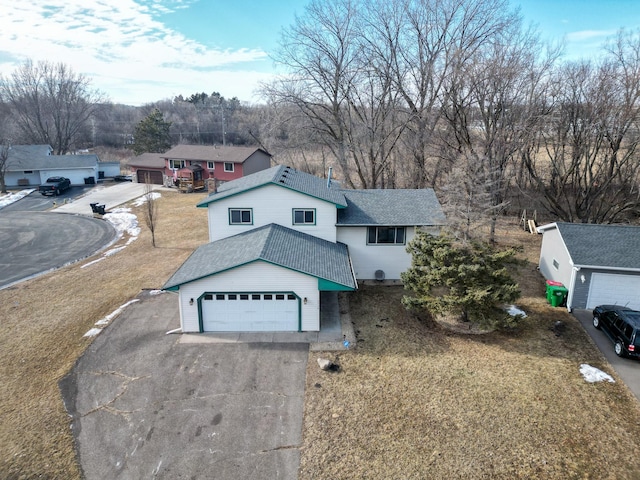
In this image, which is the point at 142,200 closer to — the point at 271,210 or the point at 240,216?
the point at 240,216

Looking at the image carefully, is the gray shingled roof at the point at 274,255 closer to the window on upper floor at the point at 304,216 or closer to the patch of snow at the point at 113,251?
the window on upper floor at the point at 304,216

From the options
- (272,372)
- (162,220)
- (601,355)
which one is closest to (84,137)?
(162,220)

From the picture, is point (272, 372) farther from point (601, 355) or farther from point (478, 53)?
point (478, 53)

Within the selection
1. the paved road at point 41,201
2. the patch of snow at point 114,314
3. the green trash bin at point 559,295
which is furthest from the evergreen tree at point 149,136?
the green trash bin at point 559,295

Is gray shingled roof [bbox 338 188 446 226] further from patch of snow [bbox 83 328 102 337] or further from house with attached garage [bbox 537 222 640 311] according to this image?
patch of snow [bbox 83 328 102 337]

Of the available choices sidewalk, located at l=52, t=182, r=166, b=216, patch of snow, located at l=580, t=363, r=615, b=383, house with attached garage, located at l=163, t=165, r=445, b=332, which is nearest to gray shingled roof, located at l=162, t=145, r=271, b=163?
sidewalk, located at l=52, t=182, r=166, b=216

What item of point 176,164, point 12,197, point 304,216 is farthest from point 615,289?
point 12,197
